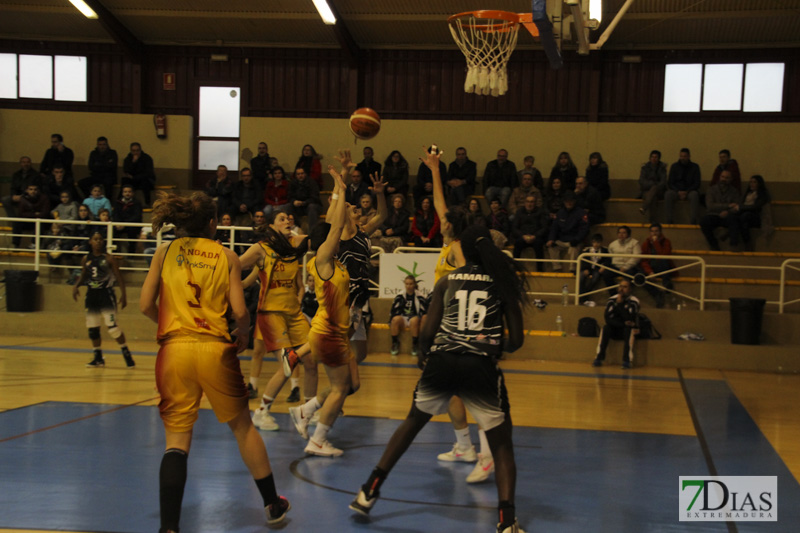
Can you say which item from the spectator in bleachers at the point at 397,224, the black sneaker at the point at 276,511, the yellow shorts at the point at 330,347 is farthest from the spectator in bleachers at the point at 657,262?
the black sneaker at the point at 276,511

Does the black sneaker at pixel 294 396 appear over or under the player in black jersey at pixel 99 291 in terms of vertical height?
under

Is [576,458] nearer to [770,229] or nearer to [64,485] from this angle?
[64,485]

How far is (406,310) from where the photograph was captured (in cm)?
1291

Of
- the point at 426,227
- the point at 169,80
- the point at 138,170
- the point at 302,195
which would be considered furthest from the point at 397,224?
the point at 169,80

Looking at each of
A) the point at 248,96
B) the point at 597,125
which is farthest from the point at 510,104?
the point at 248,96

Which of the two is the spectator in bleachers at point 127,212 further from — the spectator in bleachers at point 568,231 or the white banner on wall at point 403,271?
the spectator in bleachers at point 568,231

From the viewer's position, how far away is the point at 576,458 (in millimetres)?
6242

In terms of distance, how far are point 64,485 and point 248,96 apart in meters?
15.8

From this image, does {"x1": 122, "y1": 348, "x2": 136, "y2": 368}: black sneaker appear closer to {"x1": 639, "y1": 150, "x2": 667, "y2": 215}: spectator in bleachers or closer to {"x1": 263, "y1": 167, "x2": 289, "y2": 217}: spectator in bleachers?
{"x1": 263, "y1": 167, "x2": 289, "y2": 217}: spectator in bleachers

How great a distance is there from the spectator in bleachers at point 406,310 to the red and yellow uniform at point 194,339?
8.49 metres

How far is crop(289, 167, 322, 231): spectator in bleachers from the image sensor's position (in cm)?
1634

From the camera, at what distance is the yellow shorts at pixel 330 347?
6.08 meters

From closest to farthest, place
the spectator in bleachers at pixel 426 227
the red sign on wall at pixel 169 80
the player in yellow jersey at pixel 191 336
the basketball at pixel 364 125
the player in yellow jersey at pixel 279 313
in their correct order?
1. the player in yellow jersey at pixel 191 336
2. the player in yellow jersey at pixel 279 313
3. the basketball at pixel 364 125
4. the spectator in bleachers at pixel 426 227
5. the red sign on wall at pixel 169 80

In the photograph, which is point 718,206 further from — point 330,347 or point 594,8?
point 330,347
